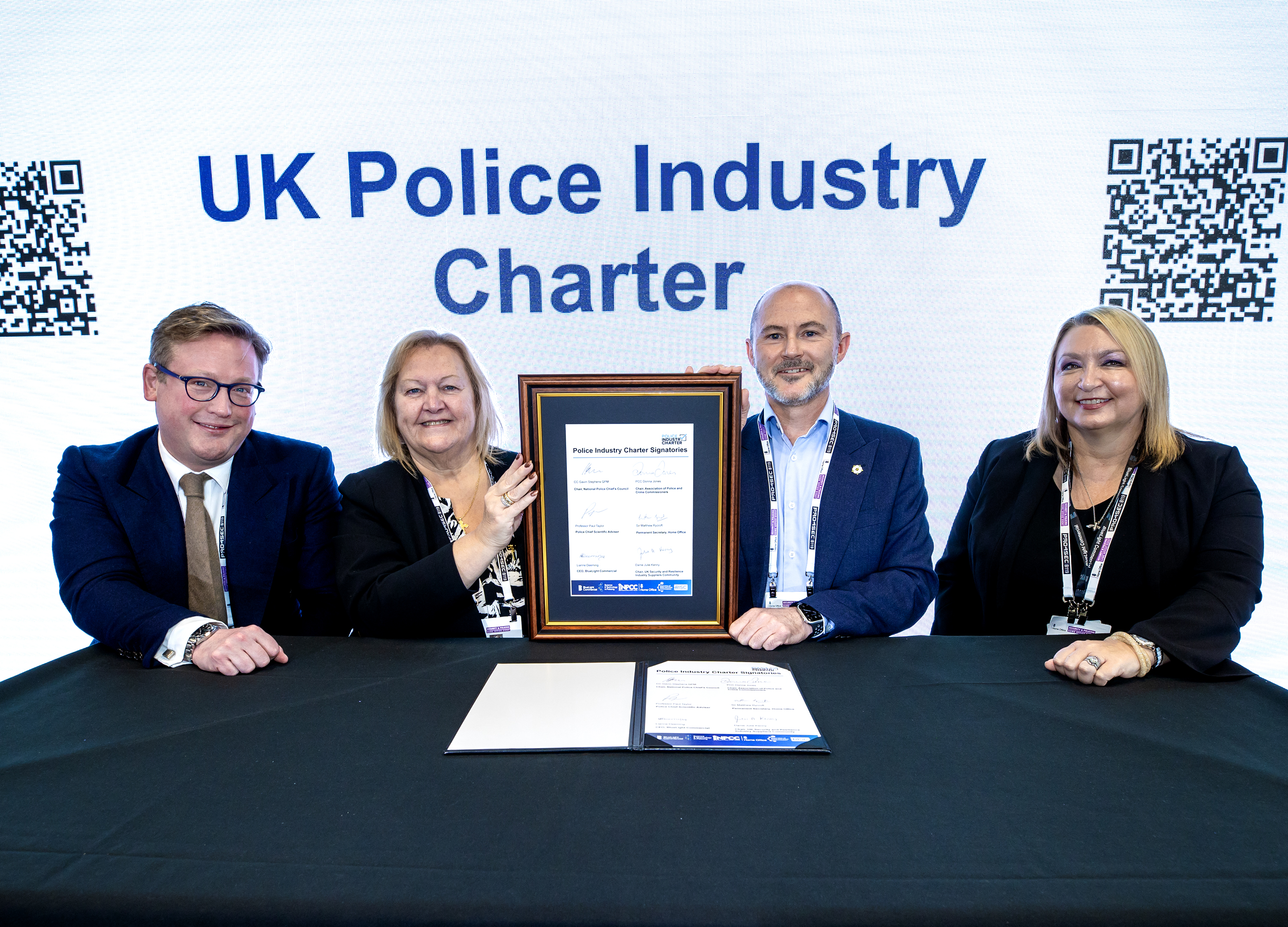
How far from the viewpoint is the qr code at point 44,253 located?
3.42 meters

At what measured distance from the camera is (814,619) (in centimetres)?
184

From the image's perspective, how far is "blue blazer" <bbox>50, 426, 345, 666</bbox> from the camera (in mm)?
1925

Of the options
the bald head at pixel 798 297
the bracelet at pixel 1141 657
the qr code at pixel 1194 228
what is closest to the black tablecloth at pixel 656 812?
the bracelet at pixel 1141 657

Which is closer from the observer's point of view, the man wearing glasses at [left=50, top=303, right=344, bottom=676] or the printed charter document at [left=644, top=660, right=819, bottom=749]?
the printed charter document at [left=644, top=660, right=819, bottom=749]

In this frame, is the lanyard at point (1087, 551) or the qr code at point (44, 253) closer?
the lanyard at point (1087, 551)

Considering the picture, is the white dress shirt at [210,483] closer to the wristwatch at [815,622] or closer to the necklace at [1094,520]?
the wristwatch at [815,622]

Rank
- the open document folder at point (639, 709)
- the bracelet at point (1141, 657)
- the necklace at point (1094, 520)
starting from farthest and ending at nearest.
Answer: the necklace at point (1094, 520), the bracelet at point (1141, 657), the open document folder at point (639, 709)

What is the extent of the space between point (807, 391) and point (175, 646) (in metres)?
1.85

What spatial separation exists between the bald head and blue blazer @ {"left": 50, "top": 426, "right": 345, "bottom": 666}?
4.88 ft

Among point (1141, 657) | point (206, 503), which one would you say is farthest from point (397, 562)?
point (1141, 657)

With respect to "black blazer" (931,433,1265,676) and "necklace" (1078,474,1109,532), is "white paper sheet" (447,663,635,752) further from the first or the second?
"necklace" (1078,474,1109,532)

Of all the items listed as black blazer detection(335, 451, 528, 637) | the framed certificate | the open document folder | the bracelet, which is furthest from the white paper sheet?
the bracelet

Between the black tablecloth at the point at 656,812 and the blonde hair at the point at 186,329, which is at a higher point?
the blonde hair at the point at 186,329

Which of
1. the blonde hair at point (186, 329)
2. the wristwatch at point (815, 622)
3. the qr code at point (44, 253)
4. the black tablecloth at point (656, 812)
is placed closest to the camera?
the black tablecloth at point (656, 812)
